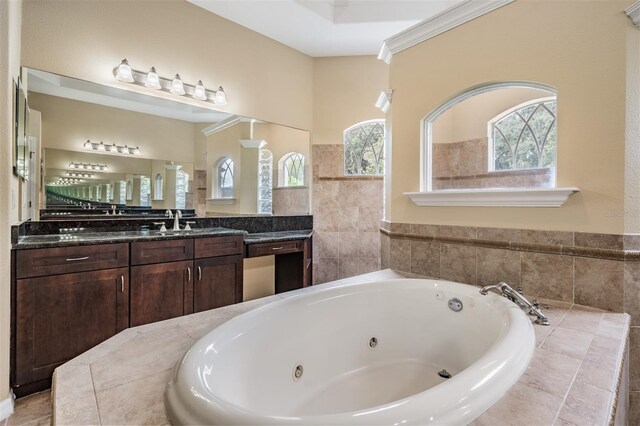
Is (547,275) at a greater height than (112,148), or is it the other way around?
(112,148)

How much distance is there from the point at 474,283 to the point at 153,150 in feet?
9.10

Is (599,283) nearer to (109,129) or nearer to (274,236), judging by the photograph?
(274,236)

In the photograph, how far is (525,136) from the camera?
185 cm

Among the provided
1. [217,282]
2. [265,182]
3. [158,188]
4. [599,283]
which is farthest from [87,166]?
[599,283]

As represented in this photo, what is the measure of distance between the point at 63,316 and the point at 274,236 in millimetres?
1708

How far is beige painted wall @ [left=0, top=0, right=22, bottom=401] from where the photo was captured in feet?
4.91

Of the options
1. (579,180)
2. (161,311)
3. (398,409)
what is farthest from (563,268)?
(161,311)

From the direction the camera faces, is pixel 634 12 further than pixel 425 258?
No

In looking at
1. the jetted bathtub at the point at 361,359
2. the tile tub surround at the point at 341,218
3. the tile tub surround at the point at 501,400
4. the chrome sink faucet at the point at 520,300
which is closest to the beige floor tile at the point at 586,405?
the tile tub surround at the point at 501,400

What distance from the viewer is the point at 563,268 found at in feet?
5.41

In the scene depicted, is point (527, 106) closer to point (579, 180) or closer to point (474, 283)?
point (579, 180)

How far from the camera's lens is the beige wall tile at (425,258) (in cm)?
215

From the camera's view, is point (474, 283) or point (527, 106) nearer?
point (527, 106)

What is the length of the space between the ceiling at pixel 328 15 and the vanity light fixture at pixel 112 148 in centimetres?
144
